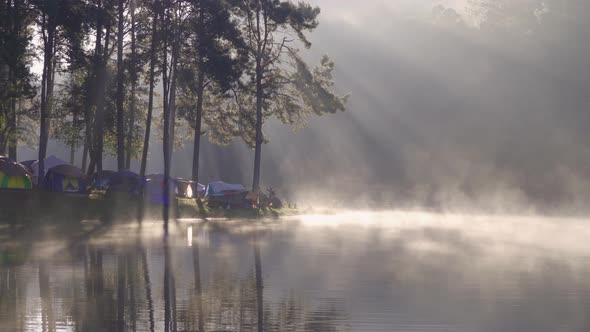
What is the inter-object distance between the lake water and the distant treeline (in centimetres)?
1767

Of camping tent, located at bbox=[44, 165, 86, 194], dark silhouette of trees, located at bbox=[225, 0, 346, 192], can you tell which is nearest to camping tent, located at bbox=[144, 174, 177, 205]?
camping tent, located at bbox=[44, 165, 86, 194]

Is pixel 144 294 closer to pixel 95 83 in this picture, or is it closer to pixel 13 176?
pixel 13 176

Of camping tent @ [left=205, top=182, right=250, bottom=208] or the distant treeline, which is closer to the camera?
the distant treeline

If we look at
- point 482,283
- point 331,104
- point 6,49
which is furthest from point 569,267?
point 331,104

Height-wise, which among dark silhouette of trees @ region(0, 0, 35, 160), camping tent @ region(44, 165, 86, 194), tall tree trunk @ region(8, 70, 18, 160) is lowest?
camping tent @ region(44, 165, 86, 194)

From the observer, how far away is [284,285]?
64.1 ft

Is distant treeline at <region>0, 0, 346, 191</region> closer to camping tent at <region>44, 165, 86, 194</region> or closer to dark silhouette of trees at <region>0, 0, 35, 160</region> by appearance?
dark silhouette of trees at <region>0, 0, 35, 160</region>

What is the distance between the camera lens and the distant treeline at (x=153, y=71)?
4900 centimetres

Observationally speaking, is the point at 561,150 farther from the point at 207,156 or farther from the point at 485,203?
the point at 207,156

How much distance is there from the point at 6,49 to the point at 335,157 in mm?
138184

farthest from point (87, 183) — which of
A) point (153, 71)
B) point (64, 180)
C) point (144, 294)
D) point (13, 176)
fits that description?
point (144, 294)

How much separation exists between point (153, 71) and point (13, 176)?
12.3 metres

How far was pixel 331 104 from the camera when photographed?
227ft

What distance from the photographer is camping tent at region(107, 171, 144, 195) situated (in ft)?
180
